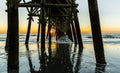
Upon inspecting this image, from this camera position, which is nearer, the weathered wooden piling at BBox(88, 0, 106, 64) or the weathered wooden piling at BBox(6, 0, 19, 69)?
the weathered wooden piling at BBox(6, 0, 19, 69)

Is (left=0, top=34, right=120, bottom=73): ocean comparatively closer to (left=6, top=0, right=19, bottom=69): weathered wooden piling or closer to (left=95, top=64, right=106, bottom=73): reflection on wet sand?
(left=95, top=64, right=106, bottom=73): reflection on wet sand

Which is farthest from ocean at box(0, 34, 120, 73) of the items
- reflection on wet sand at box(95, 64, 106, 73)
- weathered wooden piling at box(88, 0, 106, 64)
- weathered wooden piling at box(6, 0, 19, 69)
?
weathered wooden piling at box(88, 0, 106, 64)

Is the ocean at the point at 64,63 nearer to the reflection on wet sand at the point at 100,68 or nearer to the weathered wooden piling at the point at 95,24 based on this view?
the reflection on wet sand at the point at 100,68

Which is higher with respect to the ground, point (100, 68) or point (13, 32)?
point (13, 32)

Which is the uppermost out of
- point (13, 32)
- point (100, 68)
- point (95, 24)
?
point (95, 24)

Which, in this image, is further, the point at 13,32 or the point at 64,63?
the point at 64,63

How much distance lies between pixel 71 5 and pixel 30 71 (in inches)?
210

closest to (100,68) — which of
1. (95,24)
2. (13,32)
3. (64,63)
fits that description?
(95,24)

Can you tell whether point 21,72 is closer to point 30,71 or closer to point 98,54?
point 30,71

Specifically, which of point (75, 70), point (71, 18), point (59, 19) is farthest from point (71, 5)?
point (59, 19)

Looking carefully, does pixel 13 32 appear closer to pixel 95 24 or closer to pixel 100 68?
pixel 95 24

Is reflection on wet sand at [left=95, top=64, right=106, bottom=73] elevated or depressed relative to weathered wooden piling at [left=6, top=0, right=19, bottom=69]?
depressed

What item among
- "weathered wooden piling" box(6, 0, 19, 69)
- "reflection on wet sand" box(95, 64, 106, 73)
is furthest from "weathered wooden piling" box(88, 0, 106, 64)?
"weathered wooden piling" box(6, 0, 19, 69)

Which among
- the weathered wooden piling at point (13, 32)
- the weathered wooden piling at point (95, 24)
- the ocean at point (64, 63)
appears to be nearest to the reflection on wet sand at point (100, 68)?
the ocean at point (64, 63)
